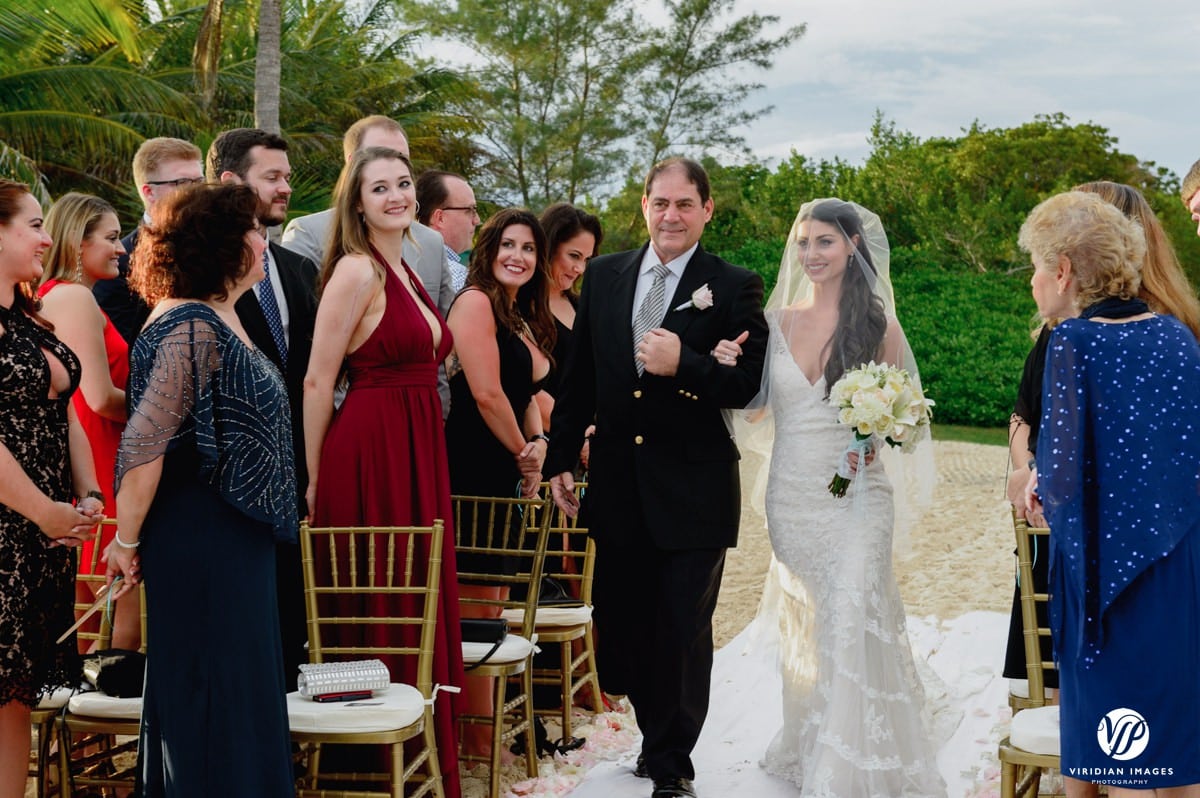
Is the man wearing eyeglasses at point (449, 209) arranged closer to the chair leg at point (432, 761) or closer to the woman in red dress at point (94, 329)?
the woman in red dress at point (94, 329)

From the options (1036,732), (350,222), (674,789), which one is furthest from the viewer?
(674,789)

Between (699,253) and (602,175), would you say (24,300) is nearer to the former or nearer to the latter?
(699,253)

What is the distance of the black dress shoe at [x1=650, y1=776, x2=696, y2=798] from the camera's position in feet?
16.1

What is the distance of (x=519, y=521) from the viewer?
5.36m

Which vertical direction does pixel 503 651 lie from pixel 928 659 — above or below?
above

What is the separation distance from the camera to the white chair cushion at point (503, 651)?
4793 millimetres

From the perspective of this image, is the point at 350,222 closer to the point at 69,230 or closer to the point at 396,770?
the point at 69,230

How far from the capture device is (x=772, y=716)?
6.41m

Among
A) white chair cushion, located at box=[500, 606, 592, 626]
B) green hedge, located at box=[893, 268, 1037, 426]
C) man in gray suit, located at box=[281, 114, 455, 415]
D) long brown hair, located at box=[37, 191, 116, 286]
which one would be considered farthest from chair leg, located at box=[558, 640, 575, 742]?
green hedge, located at box=[893, 268, 1037, 426]

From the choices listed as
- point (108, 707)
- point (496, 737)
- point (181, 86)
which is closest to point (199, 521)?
point (108, 707)

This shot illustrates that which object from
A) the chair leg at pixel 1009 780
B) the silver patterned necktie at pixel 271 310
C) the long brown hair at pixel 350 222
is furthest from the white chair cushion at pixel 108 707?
the chair leg at pixel 1009 780

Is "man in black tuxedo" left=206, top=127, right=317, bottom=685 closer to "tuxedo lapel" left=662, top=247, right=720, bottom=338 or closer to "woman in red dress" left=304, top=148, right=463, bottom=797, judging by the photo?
"woman in red dress" left=304, top=148, right=463, bottom=797

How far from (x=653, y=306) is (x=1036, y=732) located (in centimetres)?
219

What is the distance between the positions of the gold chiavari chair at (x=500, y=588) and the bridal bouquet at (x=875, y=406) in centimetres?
122
